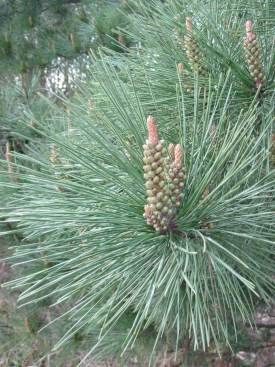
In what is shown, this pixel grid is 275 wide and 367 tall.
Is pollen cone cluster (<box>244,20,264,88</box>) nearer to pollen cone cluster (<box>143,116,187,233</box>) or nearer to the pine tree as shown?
the pine tree

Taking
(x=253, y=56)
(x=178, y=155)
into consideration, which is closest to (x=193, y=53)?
(x=253, y=56)

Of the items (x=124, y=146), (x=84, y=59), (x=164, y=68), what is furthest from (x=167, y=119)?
(x=84, y=59)

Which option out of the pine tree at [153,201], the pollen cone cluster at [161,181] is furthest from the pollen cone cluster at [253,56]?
the pollen cone cluster at [161,181]

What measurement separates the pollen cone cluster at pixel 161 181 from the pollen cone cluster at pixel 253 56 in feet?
0.80

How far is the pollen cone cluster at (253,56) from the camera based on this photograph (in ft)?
3.04

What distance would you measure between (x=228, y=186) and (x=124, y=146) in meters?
0.20

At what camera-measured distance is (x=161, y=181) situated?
2.39 ft

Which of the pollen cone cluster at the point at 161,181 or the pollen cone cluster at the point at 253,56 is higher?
the pollen cone cluster at the point at 253,56

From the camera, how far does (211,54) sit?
3.27 feet

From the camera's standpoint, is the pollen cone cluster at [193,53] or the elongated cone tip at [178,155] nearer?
the elongated cone tip at [178,155]

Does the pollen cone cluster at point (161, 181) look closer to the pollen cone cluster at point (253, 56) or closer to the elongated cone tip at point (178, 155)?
the elongated cone tip at point (178, 155)

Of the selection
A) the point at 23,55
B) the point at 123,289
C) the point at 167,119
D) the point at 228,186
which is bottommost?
the point at 123,289

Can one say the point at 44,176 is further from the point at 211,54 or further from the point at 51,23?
the point at 51,23

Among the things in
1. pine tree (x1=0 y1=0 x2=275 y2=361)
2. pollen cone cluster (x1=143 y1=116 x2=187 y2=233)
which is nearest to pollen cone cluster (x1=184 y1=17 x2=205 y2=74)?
pine tree (x1=0 y1=0 x2=275 y2=361)
